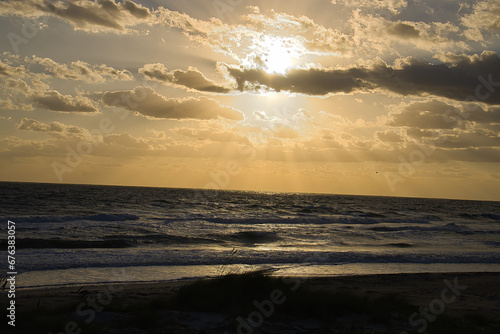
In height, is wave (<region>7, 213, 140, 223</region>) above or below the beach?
below

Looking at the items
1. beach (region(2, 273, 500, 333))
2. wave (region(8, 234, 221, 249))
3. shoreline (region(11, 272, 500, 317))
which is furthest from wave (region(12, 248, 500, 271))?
beach (region(2, 273, 500, 333))

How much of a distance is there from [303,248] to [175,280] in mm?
12244

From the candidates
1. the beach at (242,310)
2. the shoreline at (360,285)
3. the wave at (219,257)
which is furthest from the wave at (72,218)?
the beach at (242,310)

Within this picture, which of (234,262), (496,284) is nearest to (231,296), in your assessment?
(234,262)

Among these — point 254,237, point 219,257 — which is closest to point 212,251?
point 219,257

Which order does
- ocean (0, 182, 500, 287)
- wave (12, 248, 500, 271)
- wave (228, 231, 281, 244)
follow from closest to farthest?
ocean (0, 182, 500, 287)
wave (12, 248, 500, 271)
wave (228, 231, 281, 244)

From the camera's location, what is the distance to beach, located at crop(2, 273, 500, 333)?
8250mm

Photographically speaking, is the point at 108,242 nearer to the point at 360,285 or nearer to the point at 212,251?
the point at 212,251

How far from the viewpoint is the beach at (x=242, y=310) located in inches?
325

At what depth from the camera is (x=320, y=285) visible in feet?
46.6

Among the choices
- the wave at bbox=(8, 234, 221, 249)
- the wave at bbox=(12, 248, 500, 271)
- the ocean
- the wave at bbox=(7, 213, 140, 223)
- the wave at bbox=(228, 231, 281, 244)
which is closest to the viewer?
the ocean

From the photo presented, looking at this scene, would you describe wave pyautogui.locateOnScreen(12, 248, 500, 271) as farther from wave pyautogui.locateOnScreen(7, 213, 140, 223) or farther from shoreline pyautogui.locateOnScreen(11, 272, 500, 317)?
wave pyautogui.locateOnScreen(7, 213, 140, 223)

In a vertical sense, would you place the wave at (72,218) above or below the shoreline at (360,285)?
below

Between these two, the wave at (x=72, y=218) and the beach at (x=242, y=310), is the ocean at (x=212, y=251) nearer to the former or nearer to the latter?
the wave at (x=72, y=218)
